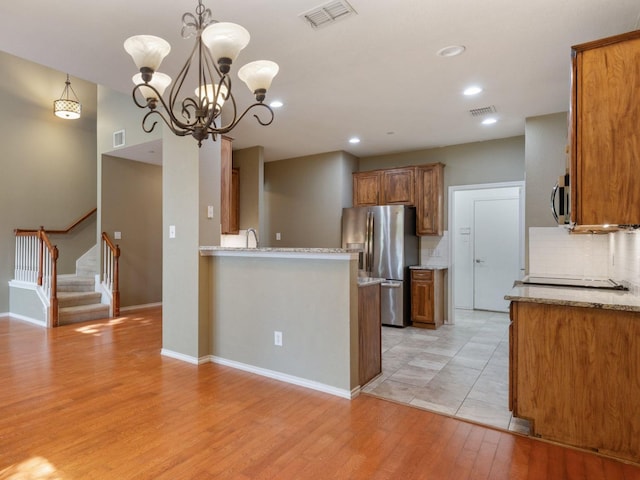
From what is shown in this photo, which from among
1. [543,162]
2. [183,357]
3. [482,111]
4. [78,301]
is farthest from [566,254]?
[78,301]

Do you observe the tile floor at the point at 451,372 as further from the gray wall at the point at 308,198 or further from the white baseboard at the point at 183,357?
the gray wall at the point at 308,198

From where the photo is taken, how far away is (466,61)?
291 centimetres

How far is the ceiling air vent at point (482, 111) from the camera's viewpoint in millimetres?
3977

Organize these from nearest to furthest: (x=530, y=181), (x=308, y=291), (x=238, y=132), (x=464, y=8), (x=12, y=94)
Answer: (x=464, y=8) < (x=308, y=291) < (x=530, y=181) < (x=238, y=132) < (x=12, y=94)

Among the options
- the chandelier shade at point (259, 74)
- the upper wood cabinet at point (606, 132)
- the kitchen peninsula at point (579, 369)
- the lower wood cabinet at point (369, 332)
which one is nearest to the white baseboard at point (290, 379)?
the lower wood cabinet at point (369, 332)

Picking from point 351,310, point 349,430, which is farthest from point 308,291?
point 349,430

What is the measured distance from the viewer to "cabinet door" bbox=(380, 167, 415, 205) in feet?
18.5

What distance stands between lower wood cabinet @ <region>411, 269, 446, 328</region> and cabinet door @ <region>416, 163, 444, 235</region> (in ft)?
2.15

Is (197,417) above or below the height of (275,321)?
below

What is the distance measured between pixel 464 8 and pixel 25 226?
267 inches

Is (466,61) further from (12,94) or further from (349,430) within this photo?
(12,94)

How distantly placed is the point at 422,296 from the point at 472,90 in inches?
111

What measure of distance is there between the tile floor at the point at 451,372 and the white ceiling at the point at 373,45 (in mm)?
2546

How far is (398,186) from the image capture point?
5.73 m
